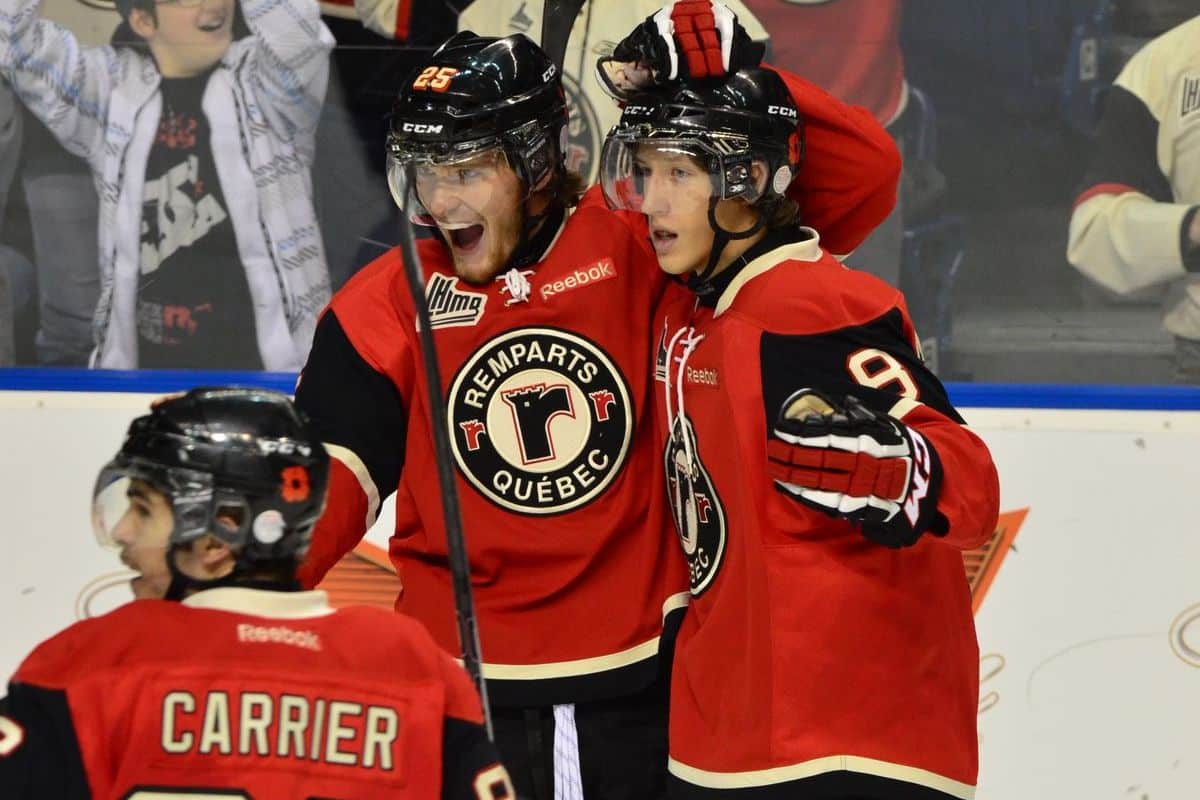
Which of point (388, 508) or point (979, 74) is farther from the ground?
point (979, 74)

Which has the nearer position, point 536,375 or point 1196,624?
point 536,375

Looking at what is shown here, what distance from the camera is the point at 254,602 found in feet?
4.79

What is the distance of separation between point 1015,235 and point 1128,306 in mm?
210

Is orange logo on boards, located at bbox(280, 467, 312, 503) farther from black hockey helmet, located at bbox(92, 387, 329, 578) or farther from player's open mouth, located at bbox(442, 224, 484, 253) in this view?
player's open mouth, located at bbox(442, 224, 484, 253)

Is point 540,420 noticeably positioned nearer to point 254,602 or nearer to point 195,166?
point 254,602

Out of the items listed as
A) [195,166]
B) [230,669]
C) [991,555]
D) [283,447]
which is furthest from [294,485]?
[195,166]

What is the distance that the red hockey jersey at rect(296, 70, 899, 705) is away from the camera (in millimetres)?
1949

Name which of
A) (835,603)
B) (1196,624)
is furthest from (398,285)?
(1196,624)

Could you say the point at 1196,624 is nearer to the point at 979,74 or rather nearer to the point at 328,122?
the point at 979,74

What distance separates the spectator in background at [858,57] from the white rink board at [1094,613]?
1.05 feet

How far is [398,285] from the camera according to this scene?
2012mm

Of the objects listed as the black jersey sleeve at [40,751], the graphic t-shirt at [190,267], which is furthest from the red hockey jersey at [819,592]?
the graphic t-shirt at [190,267]

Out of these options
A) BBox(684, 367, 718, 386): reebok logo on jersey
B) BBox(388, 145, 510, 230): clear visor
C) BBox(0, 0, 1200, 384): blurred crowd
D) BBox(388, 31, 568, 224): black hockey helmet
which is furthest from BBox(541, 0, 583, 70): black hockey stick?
BBox(0, 0, 1200, 384): blurred crowd

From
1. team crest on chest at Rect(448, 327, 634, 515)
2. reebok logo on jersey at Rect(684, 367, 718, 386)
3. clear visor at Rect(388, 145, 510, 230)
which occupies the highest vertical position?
clear visor at Rect(388, 145, 510, 230)
